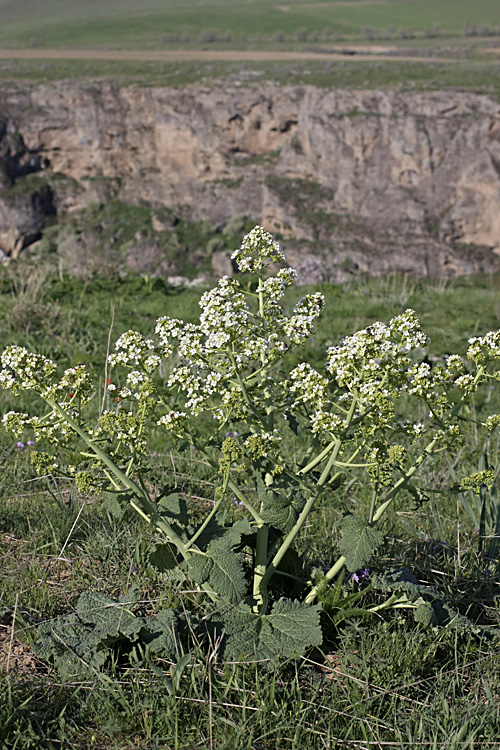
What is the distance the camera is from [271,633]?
2.44m

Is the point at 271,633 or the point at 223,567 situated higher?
the point at 223,567

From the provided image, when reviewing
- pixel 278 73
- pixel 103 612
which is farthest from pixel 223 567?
pixel 278 73

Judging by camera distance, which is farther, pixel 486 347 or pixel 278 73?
pixel 278 73

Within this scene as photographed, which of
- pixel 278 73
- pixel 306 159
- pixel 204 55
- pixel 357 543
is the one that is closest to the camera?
pixel 357 543

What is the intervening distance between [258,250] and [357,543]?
1.29 meters

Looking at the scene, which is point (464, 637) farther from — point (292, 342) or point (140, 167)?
point (140, 167)

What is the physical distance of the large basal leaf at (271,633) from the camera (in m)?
2.38

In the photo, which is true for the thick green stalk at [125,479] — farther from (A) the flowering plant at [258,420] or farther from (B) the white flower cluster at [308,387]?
(B) the white flower cluster at [308,387]

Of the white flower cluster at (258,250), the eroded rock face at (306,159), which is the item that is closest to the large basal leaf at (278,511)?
the white flower cluster at (258,250)

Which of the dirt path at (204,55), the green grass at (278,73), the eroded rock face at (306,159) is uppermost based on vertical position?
the dirt path at (204,55)

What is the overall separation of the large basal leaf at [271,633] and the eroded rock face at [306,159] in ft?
211

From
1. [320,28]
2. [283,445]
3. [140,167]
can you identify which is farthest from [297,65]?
[283,445]

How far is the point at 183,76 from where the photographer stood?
72750 millimetres

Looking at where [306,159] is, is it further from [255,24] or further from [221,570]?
[221,570]
